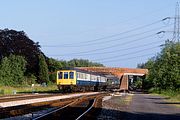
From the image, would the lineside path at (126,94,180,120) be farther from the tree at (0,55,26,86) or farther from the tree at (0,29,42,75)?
the tree at (0,29,42,75)

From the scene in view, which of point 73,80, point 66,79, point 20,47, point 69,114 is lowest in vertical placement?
point 69,114

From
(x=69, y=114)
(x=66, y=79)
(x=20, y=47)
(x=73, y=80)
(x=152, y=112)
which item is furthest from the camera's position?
(x=20, y=47)

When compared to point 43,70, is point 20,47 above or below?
above

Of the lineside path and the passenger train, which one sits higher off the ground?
the passenger train

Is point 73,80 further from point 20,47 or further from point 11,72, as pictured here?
point 20,47

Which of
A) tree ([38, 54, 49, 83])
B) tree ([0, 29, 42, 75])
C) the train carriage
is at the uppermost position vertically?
tree ([0, 29, 42, 75])

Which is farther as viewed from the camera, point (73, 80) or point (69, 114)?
point (73, 80)

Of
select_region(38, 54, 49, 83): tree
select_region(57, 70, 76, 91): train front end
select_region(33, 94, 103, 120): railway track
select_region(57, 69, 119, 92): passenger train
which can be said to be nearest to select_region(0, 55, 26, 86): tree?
select_region(57, 69, 119, 92): passenger train

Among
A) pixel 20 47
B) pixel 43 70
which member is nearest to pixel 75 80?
pixel 43 70

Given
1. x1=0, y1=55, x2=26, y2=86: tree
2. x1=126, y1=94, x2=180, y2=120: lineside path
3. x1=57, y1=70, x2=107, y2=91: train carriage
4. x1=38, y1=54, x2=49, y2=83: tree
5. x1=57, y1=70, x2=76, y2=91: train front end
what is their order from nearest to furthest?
x1=126, y1=94, x2=180, y2=120: lineside path → x1=57, y1=70, x2=76, y2=91: train front end → x1=57, y1=70, x2=107, y2=91: train carriage → x1=0, y1=55, x2=26, y2=86: tree → x1=38, y1=54, x2=49, y2=83: tree

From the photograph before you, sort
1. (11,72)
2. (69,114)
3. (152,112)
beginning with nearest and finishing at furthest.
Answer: (69,114)
(152,112)
(11,72)

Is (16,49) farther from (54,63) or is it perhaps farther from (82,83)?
(82,83)

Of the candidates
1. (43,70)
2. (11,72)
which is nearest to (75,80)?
(11,72)

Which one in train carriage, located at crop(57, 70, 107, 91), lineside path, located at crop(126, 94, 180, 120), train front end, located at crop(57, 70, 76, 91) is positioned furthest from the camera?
train carriage, located at crop(57, 70, 107, 91)
